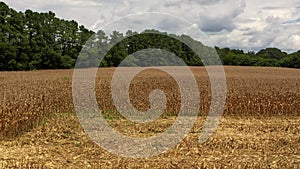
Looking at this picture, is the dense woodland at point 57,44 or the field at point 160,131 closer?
the field at point 160,131

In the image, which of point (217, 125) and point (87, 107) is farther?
point (87, 107)

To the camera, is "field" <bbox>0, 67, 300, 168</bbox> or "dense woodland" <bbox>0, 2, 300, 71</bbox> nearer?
"field" <bbox>0, 67, 300, 168</bbox>

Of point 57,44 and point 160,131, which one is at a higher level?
point 57,44

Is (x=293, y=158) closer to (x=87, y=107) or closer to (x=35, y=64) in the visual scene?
(x=87, y=107)

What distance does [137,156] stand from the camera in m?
7.72

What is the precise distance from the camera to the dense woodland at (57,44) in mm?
44500

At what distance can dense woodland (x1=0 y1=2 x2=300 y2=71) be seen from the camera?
1752 inches

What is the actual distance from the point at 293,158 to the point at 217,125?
4069 mm

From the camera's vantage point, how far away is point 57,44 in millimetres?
50812

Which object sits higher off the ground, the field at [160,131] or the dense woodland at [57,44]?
the dense woodland at [57,44]

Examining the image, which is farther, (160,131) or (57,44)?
(57,44)

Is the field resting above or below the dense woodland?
below

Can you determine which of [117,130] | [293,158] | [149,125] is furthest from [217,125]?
[293,158]

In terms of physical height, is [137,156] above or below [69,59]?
below
